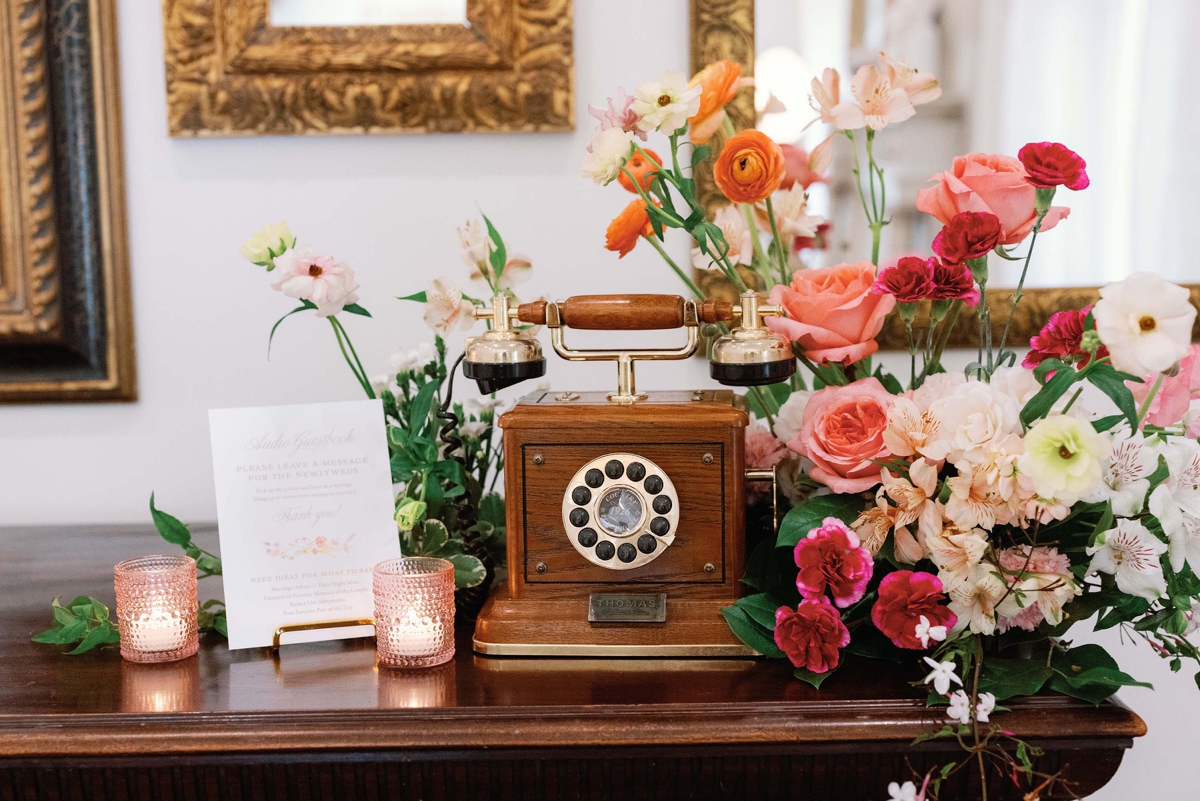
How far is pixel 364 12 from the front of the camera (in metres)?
1.28

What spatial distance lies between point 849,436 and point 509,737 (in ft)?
1.22

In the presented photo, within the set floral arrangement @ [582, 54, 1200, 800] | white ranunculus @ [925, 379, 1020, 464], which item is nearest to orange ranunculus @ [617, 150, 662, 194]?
floral arrangement @ [582, 54, 1200, 800]

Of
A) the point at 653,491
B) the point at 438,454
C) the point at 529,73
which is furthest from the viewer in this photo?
the point at 529,73

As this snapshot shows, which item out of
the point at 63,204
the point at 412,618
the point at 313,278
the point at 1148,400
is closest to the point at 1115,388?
the point at 1148,400

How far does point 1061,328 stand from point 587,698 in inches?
19.3

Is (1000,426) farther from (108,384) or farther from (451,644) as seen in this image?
(108,384)

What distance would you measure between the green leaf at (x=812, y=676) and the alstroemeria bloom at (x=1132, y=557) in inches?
9.0

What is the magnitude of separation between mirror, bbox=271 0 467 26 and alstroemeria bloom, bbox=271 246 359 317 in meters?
0.47

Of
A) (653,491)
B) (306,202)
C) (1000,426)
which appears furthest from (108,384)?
(1000,426)

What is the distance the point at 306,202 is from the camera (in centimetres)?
134

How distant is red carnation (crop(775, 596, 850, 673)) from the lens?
2.60ft

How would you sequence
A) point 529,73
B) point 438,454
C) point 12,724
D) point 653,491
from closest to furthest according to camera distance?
1. point 12,724
2. point 653,491
3. point 438,454
4. point 529,73

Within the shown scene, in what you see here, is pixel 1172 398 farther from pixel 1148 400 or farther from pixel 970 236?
pixel 970 236

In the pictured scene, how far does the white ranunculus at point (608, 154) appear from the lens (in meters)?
0.88
